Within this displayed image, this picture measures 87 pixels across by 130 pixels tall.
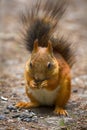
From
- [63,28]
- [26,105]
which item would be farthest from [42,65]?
[63,28]

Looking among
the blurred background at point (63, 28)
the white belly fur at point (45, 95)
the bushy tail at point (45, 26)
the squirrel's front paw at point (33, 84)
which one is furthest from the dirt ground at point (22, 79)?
the bushy tail at point (45, 26)

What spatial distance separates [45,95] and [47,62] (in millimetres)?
335

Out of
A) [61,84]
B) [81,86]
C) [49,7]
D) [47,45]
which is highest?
[49,7]

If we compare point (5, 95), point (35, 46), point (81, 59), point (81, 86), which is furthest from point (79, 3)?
point (35, 46)

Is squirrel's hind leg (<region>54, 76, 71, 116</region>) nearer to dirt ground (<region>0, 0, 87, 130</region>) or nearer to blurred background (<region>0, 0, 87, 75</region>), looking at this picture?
dirt ground (<region>0, 0, 87, 130</region>)

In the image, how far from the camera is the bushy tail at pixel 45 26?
5.26 meters

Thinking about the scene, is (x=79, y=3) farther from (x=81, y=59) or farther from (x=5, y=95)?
(x=5, y=95)

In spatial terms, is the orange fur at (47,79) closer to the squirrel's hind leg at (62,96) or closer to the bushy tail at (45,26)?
the squirrel's hind leg at (62,96)

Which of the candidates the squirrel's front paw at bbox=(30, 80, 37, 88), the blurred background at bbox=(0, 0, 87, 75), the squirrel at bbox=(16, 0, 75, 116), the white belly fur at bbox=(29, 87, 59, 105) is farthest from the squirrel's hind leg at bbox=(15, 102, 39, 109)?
the blurred background at bbox=(0, 0, 87, 75)

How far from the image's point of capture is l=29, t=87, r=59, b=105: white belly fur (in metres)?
4.82

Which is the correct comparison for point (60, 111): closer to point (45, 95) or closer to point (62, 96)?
point (62, 96)

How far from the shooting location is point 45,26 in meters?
5.30

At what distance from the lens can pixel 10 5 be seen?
12008 millimetres

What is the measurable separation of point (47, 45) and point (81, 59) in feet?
9.98
